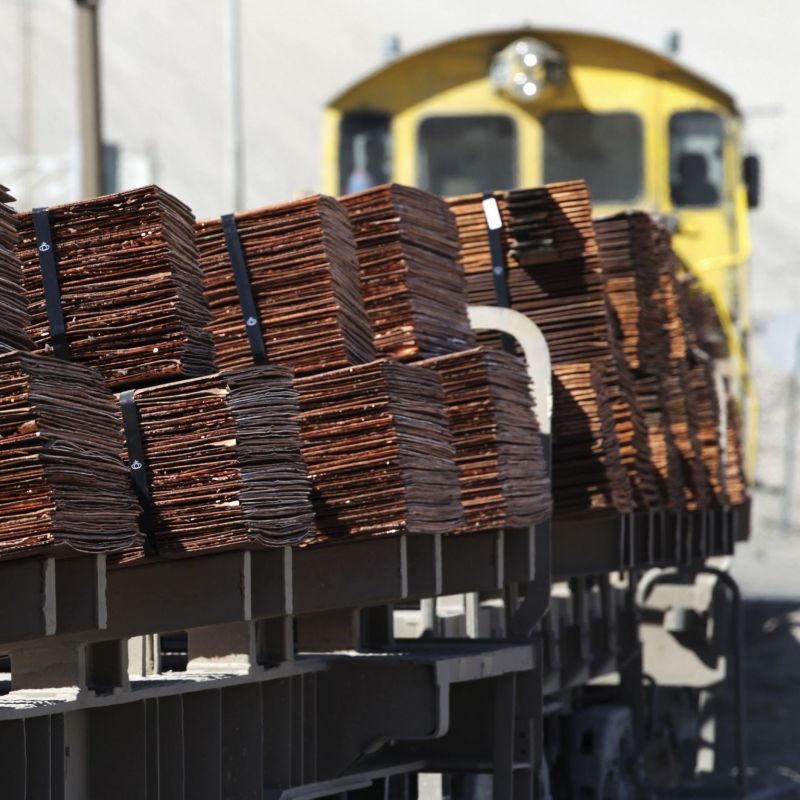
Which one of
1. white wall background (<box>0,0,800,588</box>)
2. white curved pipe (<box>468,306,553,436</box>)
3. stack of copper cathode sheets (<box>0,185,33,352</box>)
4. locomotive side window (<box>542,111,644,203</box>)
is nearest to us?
stack of copper cathode sheets (<box>0,185,33,352</box>)

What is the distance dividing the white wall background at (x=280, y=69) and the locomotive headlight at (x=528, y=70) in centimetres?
6567

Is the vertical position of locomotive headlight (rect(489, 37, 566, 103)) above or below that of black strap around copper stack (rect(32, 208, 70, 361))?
above

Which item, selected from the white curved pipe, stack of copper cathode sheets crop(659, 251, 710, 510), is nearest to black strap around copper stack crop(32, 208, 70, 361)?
the white curved pipe

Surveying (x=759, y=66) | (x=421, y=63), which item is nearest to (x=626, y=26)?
(x=759, y=66)

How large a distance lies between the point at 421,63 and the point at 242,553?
11225mm

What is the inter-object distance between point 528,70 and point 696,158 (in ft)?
4.77

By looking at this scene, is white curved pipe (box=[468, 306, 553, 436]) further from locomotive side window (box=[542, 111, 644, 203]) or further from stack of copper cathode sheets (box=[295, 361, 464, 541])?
locomotive side window (box=[542, 111, 644, 203])

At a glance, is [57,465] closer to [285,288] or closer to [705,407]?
[285,288]

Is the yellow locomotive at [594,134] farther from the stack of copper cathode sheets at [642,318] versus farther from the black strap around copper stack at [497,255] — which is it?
the black strap around copper stack at [497,255]

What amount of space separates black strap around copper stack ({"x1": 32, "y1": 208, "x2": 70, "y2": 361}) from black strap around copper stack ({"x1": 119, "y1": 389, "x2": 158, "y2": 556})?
0.44m

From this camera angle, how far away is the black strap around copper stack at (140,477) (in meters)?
5.12

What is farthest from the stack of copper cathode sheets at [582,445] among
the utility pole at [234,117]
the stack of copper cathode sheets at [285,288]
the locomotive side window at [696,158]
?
the utility pole at [234,117]

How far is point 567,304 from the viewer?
8.15 m

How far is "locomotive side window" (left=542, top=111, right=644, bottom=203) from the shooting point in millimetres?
15656
